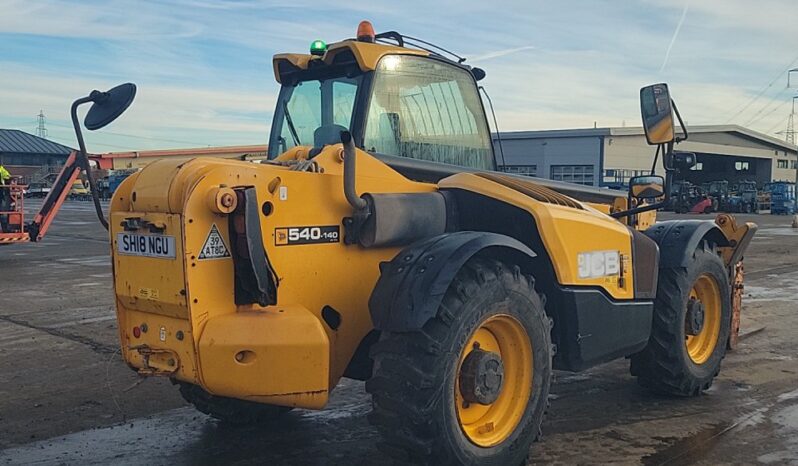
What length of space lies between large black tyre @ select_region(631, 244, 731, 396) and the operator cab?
5.16 ft

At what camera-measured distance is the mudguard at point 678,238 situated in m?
5.41

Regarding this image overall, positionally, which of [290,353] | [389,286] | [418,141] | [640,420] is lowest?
[640,420]

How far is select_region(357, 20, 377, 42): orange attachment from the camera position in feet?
14.8

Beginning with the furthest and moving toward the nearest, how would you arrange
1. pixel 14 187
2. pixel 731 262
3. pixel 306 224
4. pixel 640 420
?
pixel 14 187, pixel 731 262, pixel 640 420, pixel 306 224

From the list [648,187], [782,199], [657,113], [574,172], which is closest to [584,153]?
[574,172]

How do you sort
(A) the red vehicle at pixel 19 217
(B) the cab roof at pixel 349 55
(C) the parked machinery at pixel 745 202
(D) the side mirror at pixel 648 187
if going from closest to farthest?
1. (B) the cab roof at pixel 349 55
2. (D) the side mirror at pixel 648 187
3. (A) the red vehicle at pixel 19 217
4. (C) the parked machinery at pixel 745 202

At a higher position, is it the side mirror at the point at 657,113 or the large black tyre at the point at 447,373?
the side mirror at the point at 657,113

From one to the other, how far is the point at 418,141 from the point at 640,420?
2373mm

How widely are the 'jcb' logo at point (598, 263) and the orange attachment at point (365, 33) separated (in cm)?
176

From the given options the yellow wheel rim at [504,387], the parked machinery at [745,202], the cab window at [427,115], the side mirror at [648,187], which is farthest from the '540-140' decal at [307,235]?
the parked machinery at [745,202]

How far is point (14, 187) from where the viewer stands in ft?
52.2

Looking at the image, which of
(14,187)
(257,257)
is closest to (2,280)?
(14,187)

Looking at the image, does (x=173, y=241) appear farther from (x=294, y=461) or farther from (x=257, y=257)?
(x=294, y=461)

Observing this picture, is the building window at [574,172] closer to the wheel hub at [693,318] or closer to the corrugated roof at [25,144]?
the wheel hub at [693,318]
